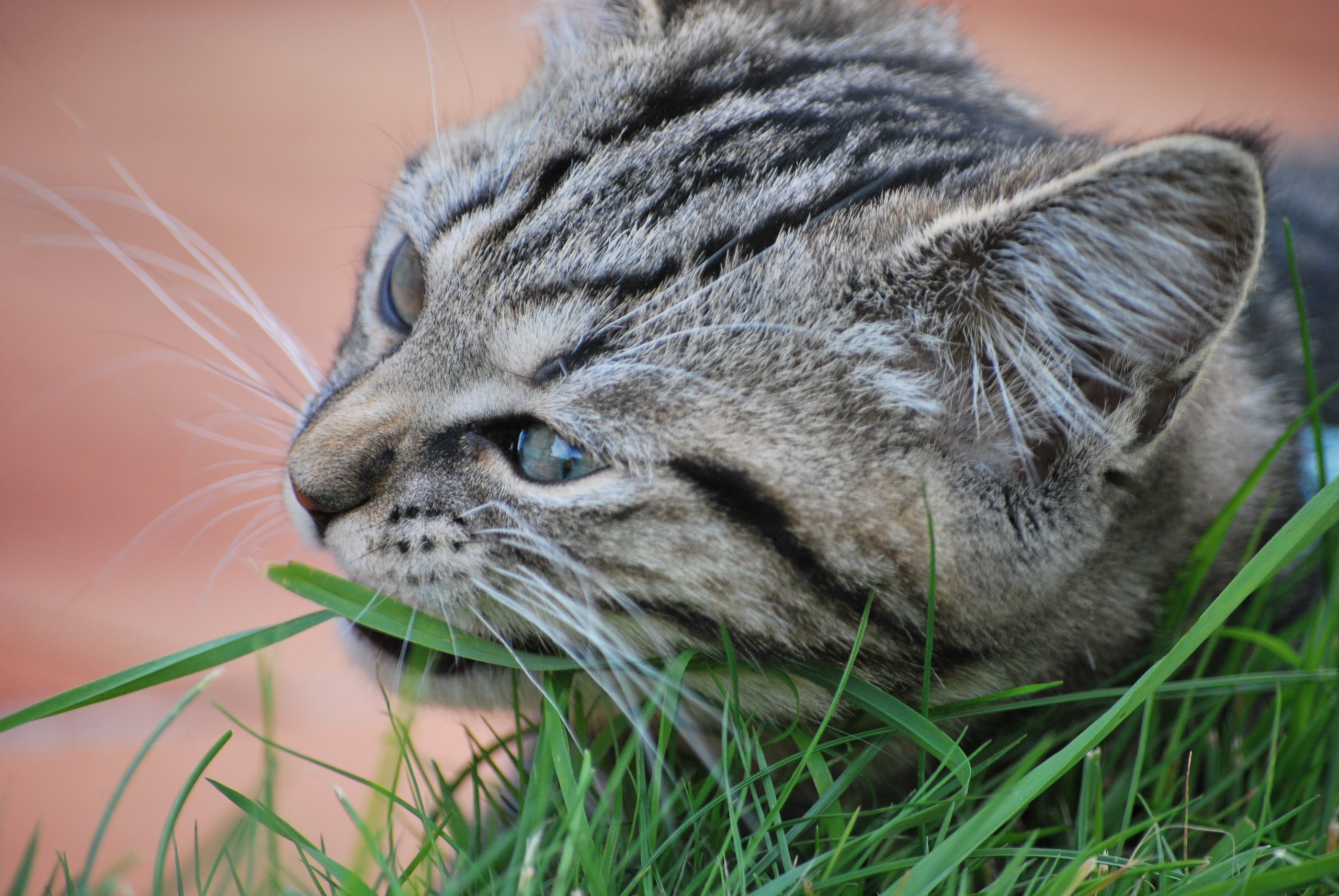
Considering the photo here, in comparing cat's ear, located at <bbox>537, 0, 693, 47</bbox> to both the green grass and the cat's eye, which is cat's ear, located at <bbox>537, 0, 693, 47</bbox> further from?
the green grass

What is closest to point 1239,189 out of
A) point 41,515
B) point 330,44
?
point 41,515

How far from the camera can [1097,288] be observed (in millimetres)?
825

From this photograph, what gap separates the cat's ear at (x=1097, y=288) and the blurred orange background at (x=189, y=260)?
0.20 meters

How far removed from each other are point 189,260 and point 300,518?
1551mm

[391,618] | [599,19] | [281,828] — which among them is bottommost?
[281,828]

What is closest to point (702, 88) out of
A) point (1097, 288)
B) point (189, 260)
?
point (1097, 288)

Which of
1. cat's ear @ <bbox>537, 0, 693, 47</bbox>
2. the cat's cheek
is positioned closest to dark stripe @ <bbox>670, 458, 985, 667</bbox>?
the cat's cheek

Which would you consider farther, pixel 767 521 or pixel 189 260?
pixel 189 260

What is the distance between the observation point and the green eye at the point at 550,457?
2.87ft

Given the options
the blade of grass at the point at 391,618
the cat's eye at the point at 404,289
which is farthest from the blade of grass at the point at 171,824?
the cat's eye at the point at 404,289

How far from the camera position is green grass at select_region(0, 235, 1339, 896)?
2.60ft

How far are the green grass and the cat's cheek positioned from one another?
6 centimetres

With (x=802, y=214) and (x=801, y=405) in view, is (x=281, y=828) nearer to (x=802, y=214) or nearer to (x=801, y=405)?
(x=801, y=405)

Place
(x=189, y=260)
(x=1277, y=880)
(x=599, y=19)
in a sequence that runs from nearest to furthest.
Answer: (x=1277, y=880) < (x=599, y=19) < (x=189, y=260)
